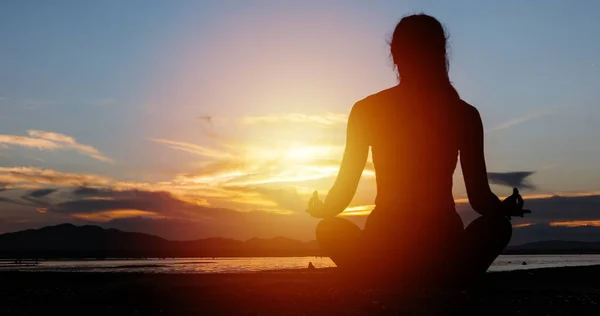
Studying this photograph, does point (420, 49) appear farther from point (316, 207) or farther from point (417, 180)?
point (316, 207)

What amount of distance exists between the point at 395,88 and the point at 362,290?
1.93 m

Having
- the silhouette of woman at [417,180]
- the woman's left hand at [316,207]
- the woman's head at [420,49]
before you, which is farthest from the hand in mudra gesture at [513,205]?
the woman's left hand at [316,207]

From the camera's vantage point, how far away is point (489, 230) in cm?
540

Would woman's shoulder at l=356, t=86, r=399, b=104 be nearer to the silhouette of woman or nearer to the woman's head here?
the silhouette of woman

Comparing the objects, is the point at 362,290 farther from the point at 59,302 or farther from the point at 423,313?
the point at 59,302

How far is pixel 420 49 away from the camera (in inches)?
221

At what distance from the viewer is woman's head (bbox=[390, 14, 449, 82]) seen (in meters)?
5.55

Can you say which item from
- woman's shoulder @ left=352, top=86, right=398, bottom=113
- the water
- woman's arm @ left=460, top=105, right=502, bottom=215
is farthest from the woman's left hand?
the water

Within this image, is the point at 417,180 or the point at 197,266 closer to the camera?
the point at 417,180

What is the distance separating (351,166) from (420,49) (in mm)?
1248

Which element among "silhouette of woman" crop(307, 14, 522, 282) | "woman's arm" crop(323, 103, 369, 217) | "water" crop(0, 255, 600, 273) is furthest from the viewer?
"water" crop(0, 255, 600, 273)

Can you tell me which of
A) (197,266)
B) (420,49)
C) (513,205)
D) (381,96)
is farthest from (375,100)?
(197,266)

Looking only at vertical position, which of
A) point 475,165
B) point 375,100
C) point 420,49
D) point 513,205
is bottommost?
point 513,205

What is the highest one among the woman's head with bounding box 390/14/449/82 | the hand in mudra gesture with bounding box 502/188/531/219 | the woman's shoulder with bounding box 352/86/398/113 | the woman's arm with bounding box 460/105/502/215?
the woman's head with bounding box 390/14/449/82
